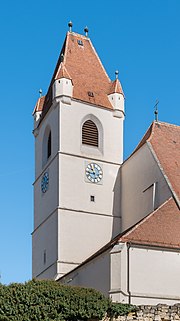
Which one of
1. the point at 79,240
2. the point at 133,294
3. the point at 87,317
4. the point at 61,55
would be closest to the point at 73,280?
the point at 79,240

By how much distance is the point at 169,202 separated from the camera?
25.3m

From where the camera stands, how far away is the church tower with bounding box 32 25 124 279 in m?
31.0

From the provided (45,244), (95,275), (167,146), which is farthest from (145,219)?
(45,244)

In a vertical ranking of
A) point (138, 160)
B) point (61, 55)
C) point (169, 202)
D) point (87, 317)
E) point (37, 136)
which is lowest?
point (87, 317)

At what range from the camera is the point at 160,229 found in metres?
24.2

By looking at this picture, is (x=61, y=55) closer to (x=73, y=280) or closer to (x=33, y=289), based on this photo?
(x=73, y=280)

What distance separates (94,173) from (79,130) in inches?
95.3

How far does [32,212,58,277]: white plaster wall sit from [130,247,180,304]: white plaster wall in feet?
25.8

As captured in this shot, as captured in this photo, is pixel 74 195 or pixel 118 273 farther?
pixel 74 195

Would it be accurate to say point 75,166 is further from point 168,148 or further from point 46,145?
point 168,148

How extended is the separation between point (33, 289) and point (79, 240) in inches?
521

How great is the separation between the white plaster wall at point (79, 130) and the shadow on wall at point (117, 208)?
3.97 feet

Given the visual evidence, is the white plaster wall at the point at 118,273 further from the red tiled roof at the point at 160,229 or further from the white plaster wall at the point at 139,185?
the white plaster wall at the point at 139,185

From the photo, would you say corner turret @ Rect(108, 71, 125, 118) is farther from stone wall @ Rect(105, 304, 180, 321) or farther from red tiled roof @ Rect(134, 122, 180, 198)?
stone wall @ Rect(105, 304, 180, 321)
